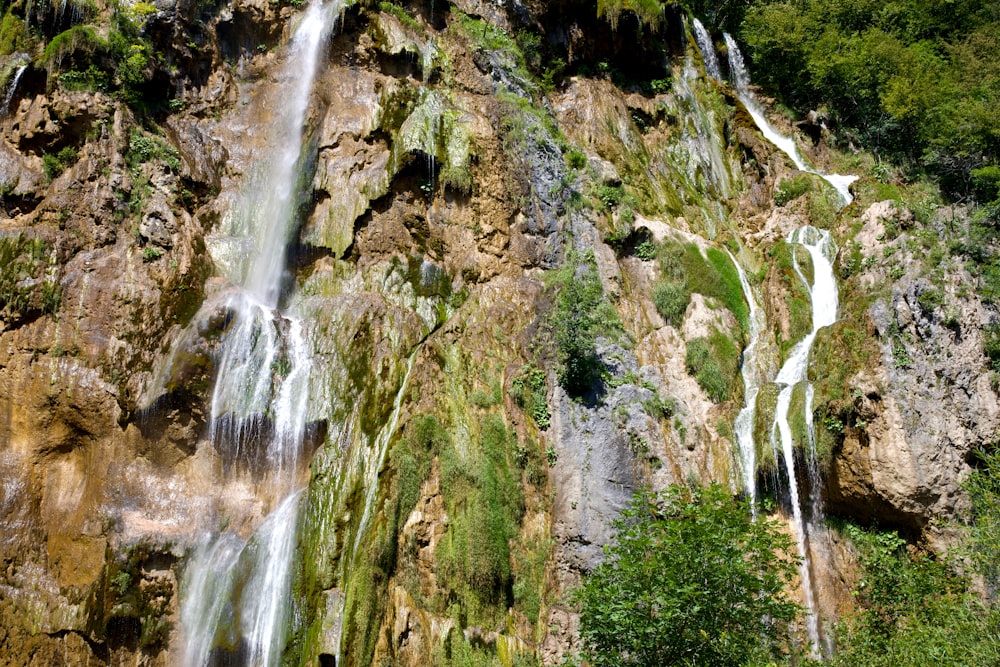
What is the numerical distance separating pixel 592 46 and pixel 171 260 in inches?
648

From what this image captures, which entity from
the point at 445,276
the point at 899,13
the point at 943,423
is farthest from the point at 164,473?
the point at 899,13

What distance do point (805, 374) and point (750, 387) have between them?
1282mm

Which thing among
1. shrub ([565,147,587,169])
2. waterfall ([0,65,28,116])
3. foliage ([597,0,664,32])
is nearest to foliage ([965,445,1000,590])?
shrub ([565,147,587,169])

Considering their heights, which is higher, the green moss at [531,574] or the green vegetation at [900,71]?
the green vegetation at [900,71]

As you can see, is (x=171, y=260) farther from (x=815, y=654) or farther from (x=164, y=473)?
(x=815, y=654)

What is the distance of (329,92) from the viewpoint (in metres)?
20.6

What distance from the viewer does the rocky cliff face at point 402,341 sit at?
1296 centimetres

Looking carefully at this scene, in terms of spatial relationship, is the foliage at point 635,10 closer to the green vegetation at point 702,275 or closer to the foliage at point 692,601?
the green vegetation at point 702,275

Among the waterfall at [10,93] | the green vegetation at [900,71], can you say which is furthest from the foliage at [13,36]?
the green vegetation at [900,71]

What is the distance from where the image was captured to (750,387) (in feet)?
55.0

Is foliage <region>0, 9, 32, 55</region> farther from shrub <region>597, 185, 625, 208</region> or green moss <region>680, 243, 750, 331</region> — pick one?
green moss <region>680, 243, 750, 331</region>

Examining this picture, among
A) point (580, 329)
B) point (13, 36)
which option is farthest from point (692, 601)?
point (13, 36)

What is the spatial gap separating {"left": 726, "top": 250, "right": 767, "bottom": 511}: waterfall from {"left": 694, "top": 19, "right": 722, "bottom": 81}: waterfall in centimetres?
1200

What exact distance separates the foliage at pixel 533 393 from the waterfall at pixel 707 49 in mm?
18440
